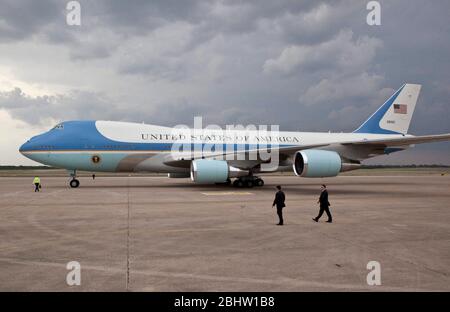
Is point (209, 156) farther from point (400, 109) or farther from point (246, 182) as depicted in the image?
point (400, 109)

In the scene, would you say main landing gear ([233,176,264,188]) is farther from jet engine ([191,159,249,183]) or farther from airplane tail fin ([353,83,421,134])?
airplane tail fin ([353,83,421,134])

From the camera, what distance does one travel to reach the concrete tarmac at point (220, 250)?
555 cm

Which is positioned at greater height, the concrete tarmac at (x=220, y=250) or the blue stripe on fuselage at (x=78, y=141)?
the blue stripe on fuselage at (x=78, y=141)

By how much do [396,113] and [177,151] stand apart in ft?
58.0

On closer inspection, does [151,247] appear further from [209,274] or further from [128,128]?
[128,128]

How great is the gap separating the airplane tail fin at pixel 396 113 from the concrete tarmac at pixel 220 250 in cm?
1742

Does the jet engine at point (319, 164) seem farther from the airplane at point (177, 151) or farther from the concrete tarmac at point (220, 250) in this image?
the concrete tarmac at point (220, 250)

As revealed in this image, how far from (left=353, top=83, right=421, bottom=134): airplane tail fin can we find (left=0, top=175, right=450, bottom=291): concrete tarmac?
17419 millimetres

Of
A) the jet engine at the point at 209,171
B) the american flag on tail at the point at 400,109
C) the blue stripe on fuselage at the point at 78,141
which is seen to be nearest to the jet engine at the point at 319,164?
the jet engine at the point at 209,171

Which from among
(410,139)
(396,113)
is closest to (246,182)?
(410,139)

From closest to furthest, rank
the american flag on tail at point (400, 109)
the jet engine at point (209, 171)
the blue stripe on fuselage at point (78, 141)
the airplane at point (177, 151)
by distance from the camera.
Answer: the jet engine at point (209, 171) < the airplane at point (177, 151) < the blue stripe on fuselage at point (78, 141) < the american flag on tail at point (400, 109)

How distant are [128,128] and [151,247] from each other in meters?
17.9

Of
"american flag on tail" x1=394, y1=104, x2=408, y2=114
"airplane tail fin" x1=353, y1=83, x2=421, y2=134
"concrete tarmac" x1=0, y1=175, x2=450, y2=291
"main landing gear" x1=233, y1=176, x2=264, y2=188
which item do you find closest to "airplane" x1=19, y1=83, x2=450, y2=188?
"main landing gear" x1=233, y1=176, x2=264, y2=188
